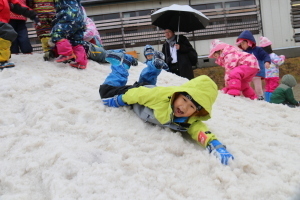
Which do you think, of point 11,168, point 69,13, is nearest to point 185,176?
point 11,168

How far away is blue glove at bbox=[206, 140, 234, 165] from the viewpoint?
6.79 ft

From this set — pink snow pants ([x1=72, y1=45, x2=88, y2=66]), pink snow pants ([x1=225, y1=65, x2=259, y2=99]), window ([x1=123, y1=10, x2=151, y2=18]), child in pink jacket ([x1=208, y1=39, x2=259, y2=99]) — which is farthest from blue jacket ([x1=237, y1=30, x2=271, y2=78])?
window ([x1=123, y1=10, x2=151, y2=18])

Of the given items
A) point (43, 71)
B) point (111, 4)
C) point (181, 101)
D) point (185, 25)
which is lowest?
point (181, 101)

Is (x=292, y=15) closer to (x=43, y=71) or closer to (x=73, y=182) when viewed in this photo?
(x=43, y=71)

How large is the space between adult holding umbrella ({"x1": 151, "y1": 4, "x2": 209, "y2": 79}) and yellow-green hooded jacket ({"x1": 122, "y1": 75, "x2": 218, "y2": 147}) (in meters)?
2.83

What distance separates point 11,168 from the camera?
184 cm

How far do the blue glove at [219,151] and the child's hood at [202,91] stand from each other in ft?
0.91

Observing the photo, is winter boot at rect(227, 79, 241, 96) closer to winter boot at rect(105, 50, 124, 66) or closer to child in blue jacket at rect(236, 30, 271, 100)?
child in blue jacket at rect(236, 30, 271, 100)

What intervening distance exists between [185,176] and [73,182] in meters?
0.73

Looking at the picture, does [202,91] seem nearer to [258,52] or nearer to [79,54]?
[79,54]

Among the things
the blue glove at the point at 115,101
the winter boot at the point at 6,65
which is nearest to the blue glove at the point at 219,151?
the blue glove at the point at 115,101

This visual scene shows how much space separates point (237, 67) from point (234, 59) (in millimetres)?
194

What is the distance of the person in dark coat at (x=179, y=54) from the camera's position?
536 centimetres

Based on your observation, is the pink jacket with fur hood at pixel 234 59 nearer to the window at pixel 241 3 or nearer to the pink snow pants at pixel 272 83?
the pink snow pants at pixel 272 83
